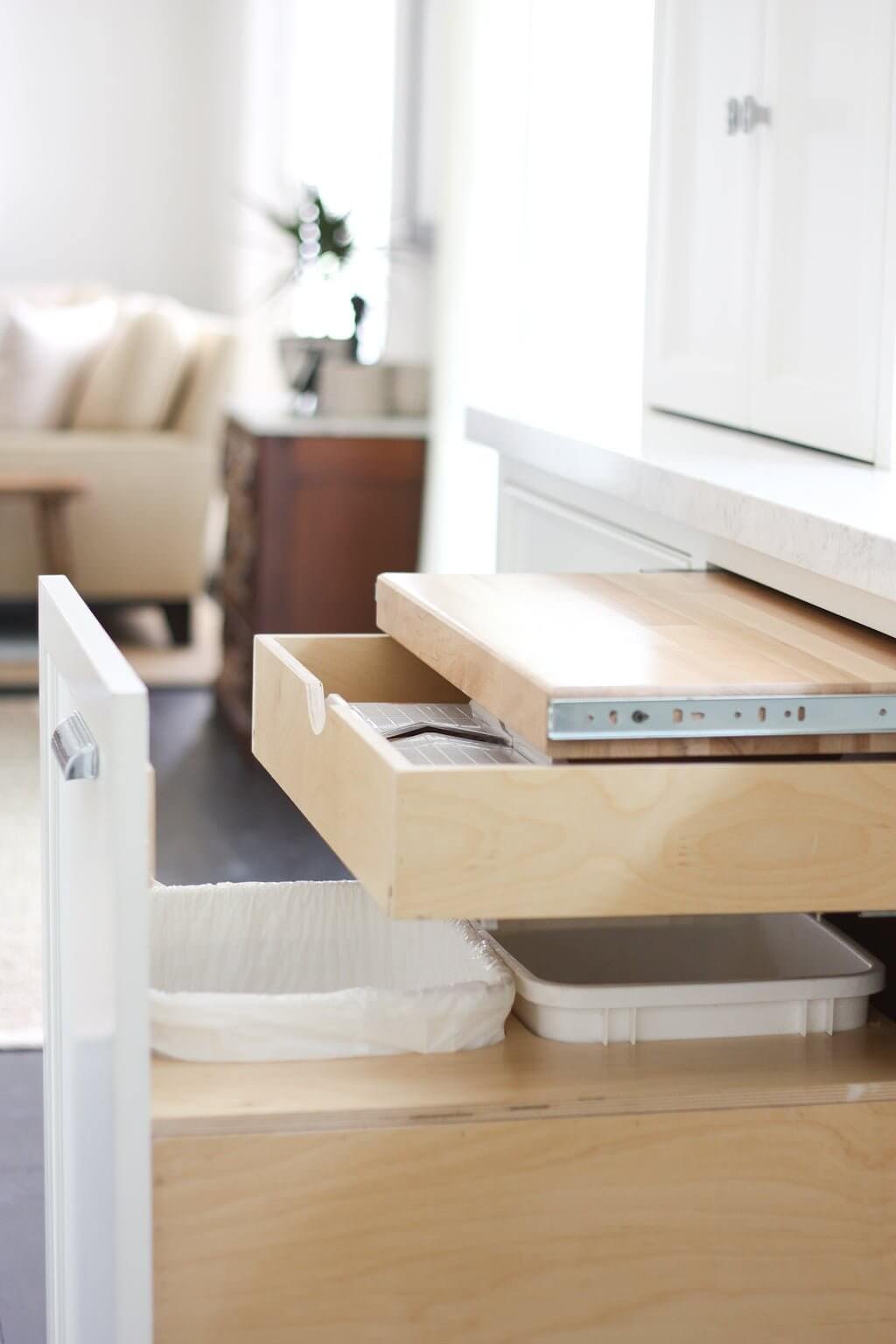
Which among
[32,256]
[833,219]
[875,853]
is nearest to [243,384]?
[32,256]

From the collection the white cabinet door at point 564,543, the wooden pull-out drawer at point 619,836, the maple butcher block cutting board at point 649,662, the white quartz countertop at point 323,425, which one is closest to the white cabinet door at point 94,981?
the wooden pull-out drawer at point 619,836

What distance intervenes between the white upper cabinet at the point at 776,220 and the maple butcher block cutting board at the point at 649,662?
47 cm

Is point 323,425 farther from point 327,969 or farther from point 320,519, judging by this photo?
Answer: point 327,969

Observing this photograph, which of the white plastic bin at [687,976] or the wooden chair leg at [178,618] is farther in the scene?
the wooden chair leg at [178,618]

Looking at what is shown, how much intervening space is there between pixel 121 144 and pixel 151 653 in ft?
9.73

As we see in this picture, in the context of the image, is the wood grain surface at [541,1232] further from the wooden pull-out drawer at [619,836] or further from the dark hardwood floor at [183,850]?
the dark hardwood floor at [183,850]

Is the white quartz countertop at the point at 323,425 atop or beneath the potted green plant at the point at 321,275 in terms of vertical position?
beneath

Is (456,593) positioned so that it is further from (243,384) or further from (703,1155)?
(243,384)

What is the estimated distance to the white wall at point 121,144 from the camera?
22.6 ft

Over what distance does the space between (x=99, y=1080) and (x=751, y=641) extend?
56 cm

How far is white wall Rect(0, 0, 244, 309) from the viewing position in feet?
22.6

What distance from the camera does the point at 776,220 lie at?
80.0 inches

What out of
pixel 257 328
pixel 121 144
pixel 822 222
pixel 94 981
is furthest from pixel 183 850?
pixel 121 144

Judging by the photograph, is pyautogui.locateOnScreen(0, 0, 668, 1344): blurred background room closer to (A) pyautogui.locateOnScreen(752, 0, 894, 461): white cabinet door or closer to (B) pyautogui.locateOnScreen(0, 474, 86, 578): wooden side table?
(B) pyautogui.locateOnScreen(0, 474, 86, 578): wooden side table
